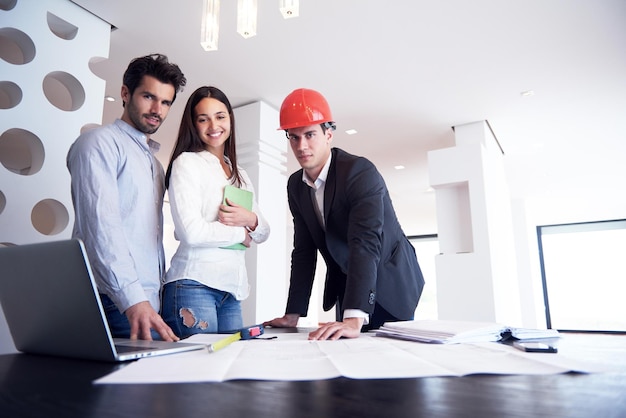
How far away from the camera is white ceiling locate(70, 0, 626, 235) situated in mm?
2881

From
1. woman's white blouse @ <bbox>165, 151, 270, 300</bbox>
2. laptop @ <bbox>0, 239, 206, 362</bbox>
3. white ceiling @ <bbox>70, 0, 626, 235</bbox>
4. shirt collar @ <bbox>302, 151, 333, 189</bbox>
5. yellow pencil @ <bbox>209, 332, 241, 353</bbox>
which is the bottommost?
yellow pencil @ <bbox>209, 332, 241, 353</bbox>

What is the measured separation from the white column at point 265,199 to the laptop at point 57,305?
286 cm

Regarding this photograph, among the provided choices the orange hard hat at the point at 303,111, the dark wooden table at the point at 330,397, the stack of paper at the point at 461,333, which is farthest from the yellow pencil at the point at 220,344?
the orange hard hat at the point at 303,111

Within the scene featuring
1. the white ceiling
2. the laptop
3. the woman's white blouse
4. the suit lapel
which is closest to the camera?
the laptop

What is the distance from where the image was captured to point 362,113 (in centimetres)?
445

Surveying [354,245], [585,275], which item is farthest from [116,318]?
[585,275]

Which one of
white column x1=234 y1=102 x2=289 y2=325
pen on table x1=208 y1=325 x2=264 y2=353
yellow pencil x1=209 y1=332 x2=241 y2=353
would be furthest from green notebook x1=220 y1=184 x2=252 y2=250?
white column x1=234 y1=102 x2=289 y2=325

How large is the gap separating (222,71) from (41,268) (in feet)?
10.5

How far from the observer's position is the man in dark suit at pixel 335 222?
1457mm

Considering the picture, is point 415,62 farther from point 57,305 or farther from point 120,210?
point 57,305

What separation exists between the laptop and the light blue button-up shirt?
1.14ft

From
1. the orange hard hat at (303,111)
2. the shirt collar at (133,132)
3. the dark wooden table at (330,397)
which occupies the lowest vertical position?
the dark wooden table at (330,397)

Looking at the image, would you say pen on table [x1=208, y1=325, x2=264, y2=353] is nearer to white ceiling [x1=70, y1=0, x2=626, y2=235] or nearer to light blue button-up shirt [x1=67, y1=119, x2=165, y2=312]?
light blue button-up shirt [x1=67, y1=119, x2=165, y2=312]

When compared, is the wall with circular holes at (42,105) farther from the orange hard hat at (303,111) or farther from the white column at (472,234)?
the white column at (472,234)
